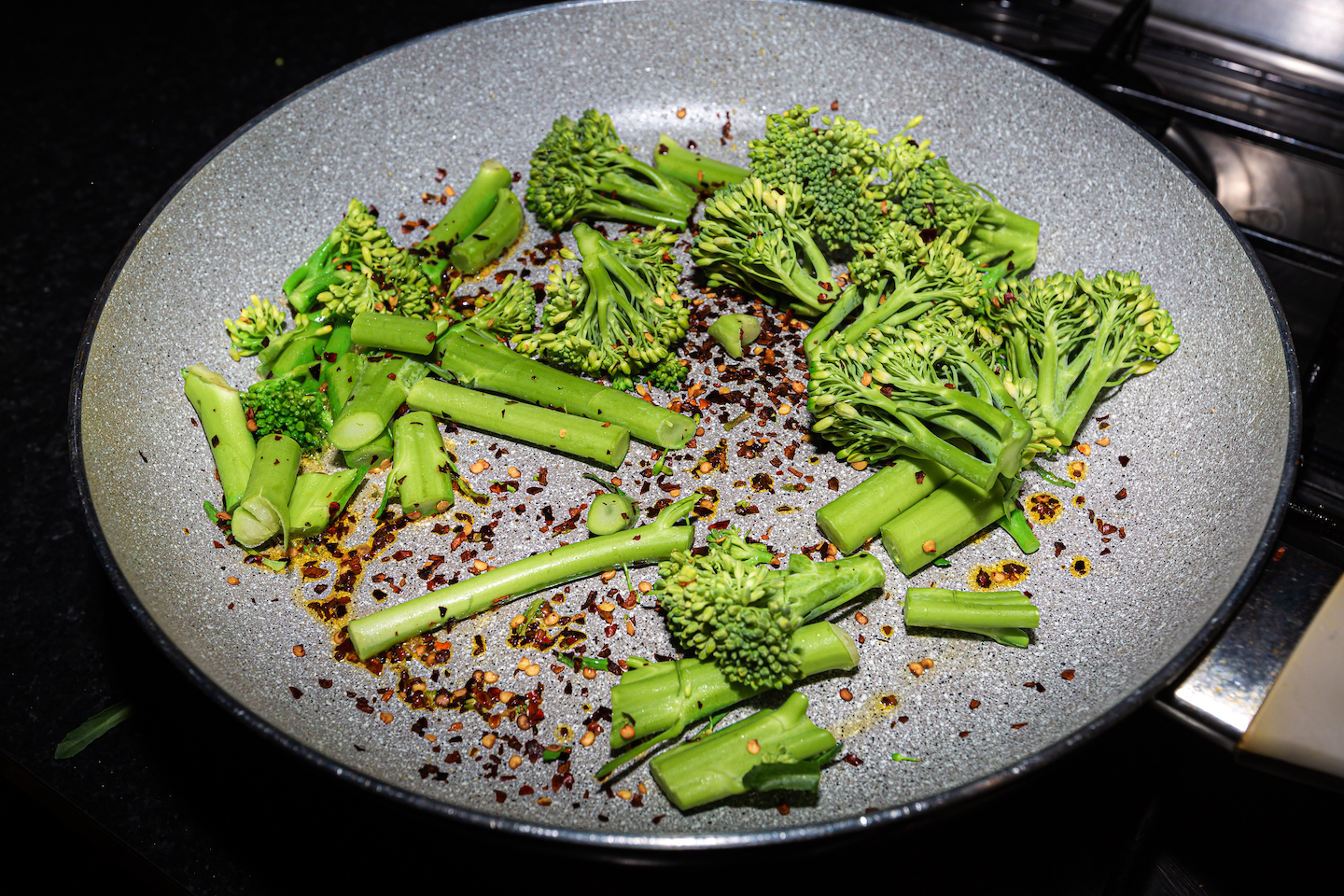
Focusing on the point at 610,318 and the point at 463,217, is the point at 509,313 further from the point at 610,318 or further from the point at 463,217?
the point at 463,217

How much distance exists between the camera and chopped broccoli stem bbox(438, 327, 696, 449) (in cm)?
217

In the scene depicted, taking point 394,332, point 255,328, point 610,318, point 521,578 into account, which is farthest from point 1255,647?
point 255,328

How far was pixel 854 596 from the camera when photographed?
1929 millimetres

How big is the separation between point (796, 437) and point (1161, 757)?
111 centimetres

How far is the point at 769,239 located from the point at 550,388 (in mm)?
711

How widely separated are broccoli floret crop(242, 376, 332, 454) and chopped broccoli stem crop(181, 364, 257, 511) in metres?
0.03

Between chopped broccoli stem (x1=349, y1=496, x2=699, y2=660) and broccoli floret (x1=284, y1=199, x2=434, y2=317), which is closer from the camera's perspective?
chopped broccoli stem (x1=349, y1=496, x2=699, y2=660)

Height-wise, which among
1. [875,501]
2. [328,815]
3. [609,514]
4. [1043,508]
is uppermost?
[1043,508]

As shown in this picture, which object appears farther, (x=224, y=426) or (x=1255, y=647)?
(x=224, y=426)

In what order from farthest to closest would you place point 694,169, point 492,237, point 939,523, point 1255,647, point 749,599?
point 694,169 → point 492,237 → point 939,523 → point 749,599 → point 1255,647

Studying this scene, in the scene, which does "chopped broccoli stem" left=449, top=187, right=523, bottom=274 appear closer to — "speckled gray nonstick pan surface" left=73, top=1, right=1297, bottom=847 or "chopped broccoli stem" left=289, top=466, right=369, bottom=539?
"speckled gray nonstick pan surface" left=73, top=1, right=1297, bottom=847

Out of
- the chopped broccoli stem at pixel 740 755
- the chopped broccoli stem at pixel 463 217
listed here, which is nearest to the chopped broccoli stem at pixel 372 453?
the chopped broccoli stem at pixel 463 217

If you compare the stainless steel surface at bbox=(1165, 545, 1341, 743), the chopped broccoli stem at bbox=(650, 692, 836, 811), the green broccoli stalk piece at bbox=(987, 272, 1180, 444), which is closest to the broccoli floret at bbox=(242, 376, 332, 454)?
the chopped broccoli stem at bbox=(650, 692, 836, 811)

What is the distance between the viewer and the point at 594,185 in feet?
8.50
